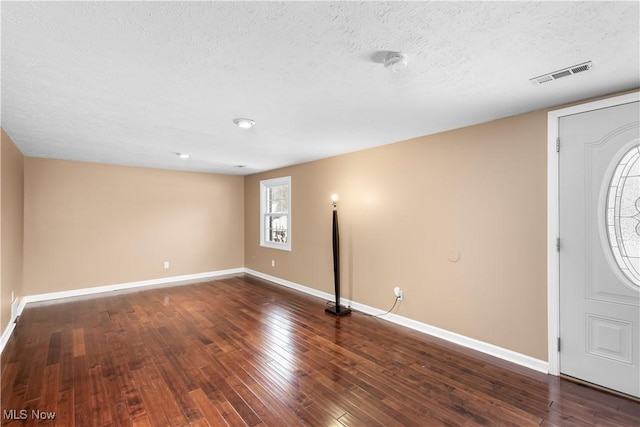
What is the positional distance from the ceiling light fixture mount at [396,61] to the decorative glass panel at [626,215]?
1.90 meters

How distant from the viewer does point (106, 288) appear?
5129 mm

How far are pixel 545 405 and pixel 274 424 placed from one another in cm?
191

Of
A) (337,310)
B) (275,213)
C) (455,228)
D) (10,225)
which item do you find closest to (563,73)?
(455,228)

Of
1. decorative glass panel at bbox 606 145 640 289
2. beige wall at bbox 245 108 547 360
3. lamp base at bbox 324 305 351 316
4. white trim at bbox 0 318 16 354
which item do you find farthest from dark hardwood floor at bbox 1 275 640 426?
decorative glass panel at bbox 606 145 640 289

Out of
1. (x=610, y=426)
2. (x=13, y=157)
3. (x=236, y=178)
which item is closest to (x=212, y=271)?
(x=236, y=178)

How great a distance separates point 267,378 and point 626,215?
3072 mm

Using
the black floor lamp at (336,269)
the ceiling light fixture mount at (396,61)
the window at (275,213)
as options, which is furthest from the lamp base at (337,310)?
the ceiling light fixture mount at (396,61)

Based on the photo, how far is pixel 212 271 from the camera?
637 centimetres

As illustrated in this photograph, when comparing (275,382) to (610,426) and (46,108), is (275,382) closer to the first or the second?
(610,426)

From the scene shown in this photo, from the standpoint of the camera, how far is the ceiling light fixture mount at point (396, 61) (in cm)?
166

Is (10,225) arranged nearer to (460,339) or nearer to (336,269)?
(336,269)

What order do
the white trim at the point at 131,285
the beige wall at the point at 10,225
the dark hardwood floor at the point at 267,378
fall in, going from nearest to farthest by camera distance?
the dark hardwood floor at the point at 267,378 → the beige wall at the point at 10,225 → the white trim at the point at 131,285

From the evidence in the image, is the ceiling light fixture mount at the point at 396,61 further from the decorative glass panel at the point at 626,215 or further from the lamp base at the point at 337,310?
the lamp base at the point at 337,310

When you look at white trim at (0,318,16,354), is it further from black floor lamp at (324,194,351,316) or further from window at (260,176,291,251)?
window at (260,176,291,251)
